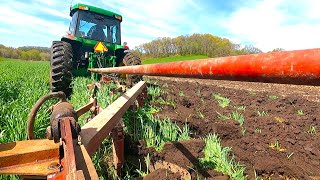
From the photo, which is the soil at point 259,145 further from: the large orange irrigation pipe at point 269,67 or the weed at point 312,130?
the large orange irrigation pipe at point 269,67

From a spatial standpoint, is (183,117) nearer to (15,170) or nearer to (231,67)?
(15,170)

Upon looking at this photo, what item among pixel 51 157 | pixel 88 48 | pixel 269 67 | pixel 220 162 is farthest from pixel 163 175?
pixel 88 48

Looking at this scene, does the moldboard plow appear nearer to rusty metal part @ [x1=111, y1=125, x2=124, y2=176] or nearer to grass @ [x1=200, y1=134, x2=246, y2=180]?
rusty metal part @ [x1=111, y1=125, x2=124, y2=176]

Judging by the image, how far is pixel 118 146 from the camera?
7.35 ft

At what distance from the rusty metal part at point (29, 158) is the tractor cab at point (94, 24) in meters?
5.57

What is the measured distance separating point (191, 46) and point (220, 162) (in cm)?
3661

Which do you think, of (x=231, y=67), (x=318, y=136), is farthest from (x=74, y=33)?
(x=231, y=67)

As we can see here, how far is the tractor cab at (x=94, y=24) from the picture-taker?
6.88m

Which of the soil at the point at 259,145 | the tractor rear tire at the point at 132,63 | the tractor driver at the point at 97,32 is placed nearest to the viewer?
the soil at the point at 259,145

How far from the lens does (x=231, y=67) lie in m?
0.84

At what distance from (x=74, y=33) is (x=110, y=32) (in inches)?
39.5

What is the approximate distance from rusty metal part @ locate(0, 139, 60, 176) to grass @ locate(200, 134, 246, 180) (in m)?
1.40

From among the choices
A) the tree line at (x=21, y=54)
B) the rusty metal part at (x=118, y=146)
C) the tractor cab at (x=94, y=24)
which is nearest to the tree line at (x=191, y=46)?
the tractor cab at (x=94, y=24)

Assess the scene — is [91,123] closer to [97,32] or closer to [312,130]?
[312,130]
